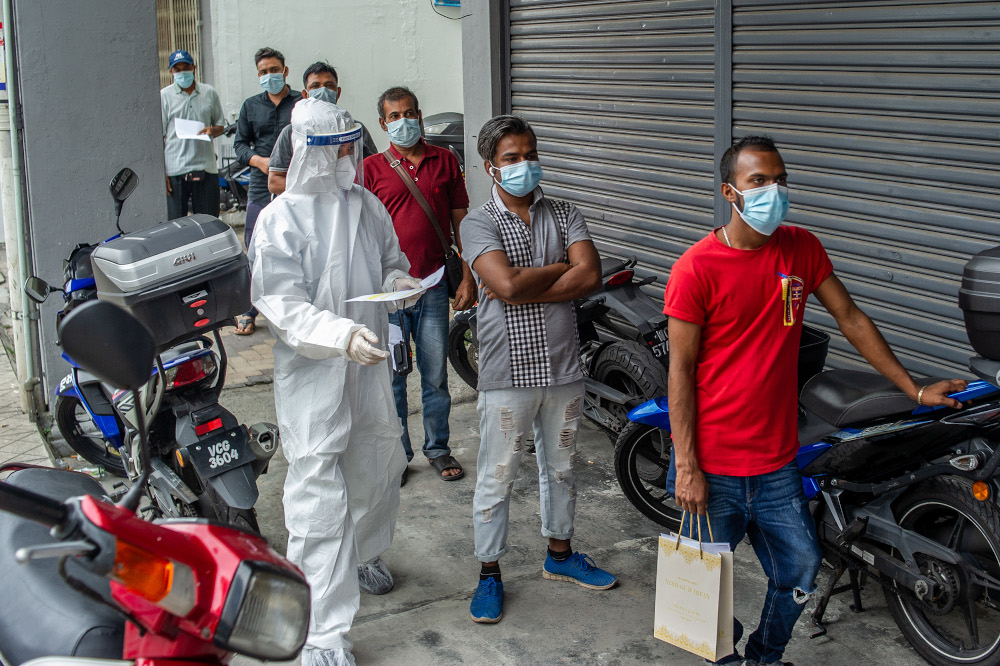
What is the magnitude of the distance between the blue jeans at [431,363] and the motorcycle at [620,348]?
25 cm

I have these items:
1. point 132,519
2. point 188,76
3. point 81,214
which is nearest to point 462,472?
point 81,214

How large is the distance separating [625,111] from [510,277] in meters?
2.90

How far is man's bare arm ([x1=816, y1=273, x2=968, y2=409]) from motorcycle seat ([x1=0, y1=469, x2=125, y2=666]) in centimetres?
234

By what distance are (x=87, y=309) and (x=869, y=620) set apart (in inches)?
127

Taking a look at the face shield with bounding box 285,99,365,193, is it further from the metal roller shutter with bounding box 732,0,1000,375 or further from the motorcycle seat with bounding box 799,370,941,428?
the metal roller shutter with bounding box 732,0,1000,375

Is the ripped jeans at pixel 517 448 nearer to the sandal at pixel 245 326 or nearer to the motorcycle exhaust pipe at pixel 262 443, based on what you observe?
the motorcycle exhaust pipe at pixel 262 443

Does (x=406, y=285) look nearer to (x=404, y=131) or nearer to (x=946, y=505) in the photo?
(x=404, y=131)

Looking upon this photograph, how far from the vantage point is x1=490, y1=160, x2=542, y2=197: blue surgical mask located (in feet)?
12.7

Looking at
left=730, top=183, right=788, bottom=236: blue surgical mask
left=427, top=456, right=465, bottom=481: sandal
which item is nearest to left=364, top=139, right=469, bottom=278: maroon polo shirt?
left=427, top=456, right=465, bottom=481: sandal

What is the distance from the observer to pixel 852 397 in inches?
143

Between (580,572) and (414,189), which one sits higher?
(414,189)

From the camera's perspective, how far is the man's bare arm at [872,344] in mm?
3312

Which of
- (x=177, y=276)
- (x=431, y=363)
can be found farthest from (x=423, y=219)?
(x=177, y=276)

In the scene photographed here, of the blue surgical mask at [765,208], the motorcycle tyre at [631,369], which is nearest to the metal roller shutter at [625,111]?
the motorcycle tyre at [631,369]
